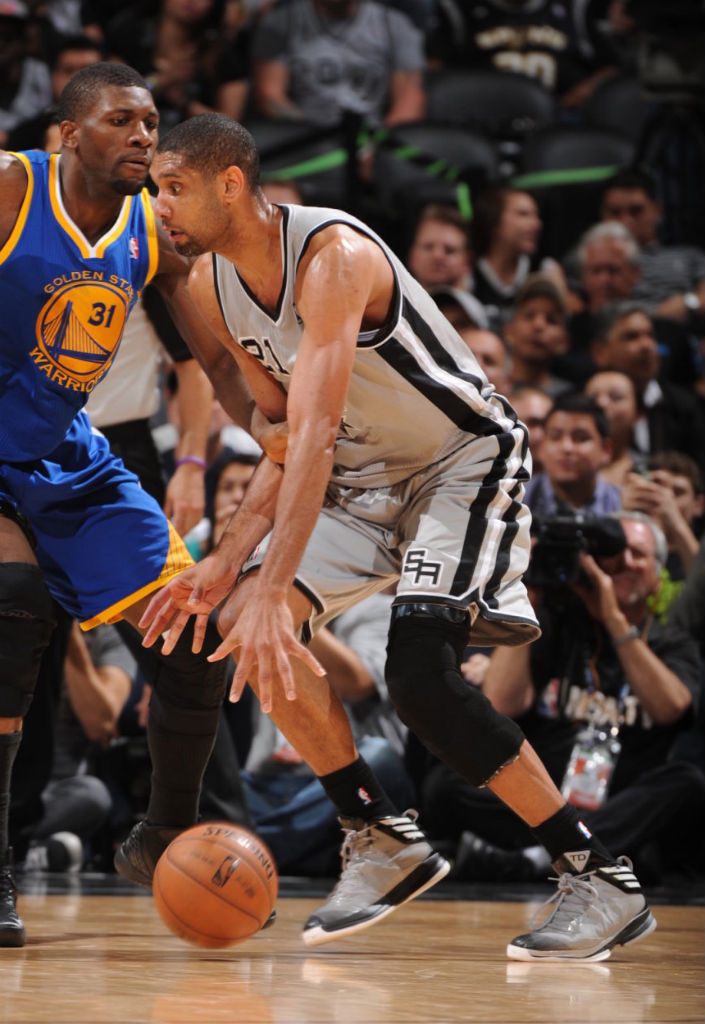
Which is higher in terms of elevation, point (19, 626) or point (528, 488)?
point (19, 626)

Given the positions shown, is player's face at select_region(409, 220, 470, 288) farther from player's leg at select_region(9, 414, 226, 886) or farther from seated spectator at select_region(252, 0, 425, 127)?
player's leg at select_region(9, 414, 226, 886)

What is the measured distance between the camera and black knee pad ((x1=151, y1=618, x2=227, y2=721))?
3615 millimetres

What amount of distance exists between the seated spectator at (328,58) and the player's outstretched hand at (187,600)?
647 centimetres

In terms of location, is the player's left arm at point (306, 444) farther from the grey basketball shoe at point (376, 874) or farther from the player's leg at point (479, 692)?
the grey basketball shoe at point (376, 874)

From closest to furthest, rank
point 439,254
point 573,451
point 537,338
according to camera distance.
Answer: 1. point 573,451
2. point 537,338
3. point 439,254

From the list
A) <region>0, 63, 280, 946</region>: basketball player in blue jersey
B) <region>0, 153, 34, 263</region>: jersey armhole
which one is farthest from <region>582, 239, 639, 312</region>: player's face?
<region>0, 153, 34, 263</region>: jersey armhole

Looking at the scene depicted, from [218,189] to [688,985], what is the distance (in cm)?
190

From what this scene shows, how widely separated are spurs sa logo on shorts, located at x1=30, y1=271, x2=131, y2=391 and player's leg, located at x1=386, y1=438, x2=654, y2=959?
32.9 inches

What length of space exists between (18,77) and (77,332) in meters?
6.15

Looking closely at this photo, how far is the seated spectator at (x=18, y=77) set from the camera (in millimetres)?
9047

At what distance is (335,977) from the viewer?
3.04 meters

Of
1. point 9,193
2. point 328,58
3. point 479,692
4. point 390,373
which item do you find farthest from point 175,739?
point 328,58

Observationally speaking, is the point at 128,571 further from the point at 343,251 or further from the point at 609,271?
the point at 609,271

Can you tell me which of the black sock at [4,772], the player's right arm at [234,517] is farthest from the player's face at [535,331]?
the black sock at [4,772]
